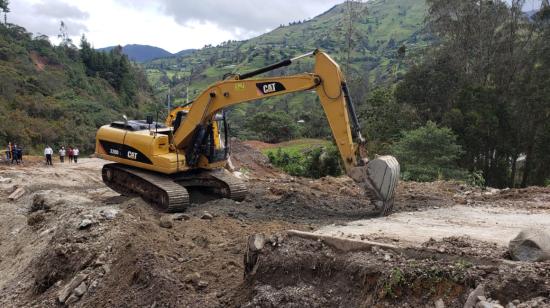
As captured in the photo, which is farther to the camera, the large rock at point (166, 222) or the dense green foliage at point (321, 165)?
the dense green foliage at point (321, 165)

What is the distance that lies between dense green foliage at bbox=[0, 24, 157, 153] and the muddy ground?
79.9ft

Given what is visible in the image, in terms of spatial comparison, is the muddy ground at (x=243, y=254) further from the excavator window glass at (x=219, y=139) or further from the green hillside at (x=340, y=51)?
the green hillside at (x=340, y=51)

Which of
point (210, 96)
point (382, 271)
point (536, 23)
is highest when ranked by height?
point (536, 23)

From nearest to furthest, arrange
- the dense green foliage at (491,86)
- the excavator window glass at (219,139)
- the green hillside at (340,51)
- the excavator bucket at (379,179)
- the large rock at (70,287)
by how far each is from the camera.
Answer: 1. the large rock at (70,287)
2. the excavator bucket at (379,179)
3. the excavator window glass at (219,139)
4. the dense green foliage at (491,86)
5. the green hillside at (340,51)

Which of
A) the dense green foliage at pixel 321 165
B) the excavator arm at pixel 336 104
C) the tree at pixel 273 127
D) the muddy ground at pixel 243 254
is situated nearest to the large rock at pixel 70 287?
the muddy ground at pixel 243 254

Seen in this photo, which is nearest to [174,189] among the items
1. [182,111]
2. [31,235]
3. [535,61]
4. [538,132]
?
[182,111]

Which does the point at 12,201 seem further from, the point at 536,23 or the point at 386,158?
the point at 536,23

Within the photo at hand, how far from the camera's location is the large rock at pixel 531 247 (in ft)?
16.7

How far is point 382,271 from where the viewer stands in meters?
5.37

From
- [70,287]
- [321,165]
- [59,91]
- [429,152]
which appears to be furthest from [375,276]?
→ [59,91]

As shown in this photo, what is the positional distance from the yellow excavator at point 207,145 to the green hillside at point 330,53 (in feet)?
91.5

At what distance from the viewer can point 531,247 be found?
5180 millimetres

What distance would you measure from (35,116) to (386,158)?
38.6 m

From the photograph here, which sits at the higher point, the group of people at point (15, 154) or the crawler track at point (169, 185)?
the crawler track at point (169, 185)
